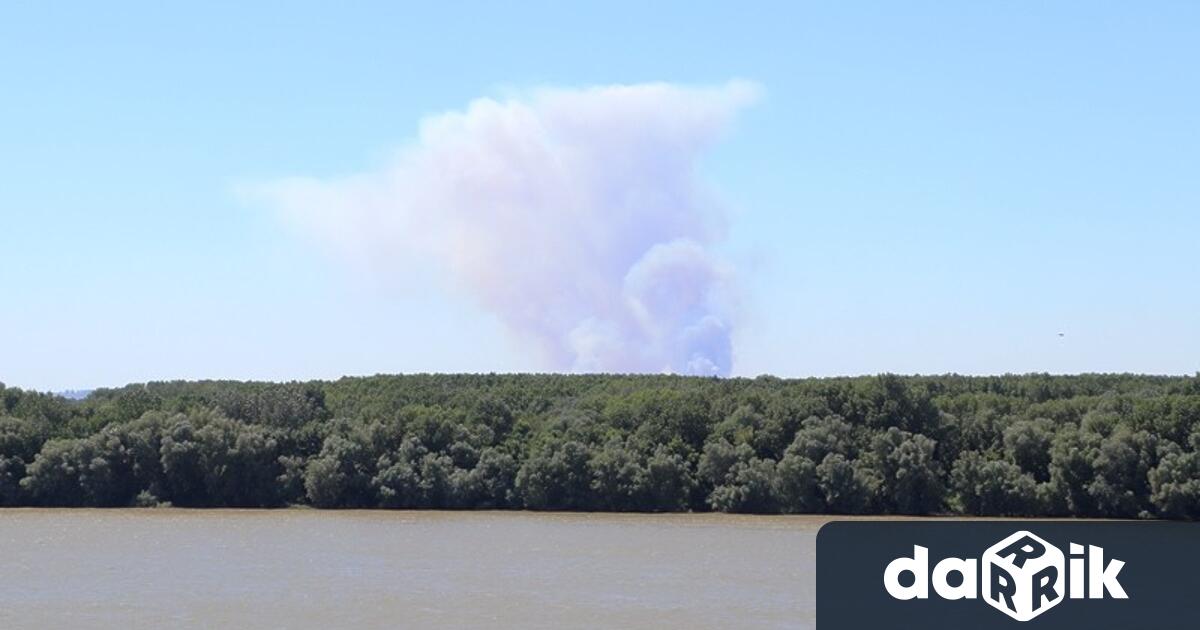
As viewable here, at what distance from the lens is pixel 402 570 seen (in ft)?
147

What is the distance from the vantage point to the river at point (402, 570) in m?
36.4

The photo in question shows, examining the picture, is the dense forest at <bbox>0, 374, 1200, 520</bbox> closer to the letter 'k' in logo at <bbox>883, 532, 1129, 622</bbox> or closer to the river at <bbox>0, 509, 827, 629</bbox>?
the river at <bbox>0, 509, 827, 629</bbox>

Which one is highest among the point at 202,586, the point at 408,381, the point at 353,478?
the point at 408,381

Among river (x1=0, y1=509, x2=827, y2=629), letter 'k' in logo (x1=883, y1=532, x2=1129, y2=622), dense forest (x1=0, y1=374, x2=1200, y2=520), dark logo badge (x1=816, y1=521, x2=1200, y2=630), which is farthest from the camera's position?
dense forest (x1=0, y1=374, x2=1200, y2=520)

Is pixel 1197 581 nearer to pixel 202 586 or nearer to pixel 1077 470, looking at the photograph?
pixel 1077 470

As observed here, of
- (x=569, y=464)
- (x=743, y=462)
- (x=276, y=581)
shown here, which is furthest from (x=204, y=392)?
(x=276, y=581)

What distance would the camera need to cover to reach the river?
36406 mm

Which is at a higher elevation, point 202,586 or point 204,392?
point 204,392

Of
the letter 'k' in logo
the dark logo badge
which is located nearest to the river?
A: the dark logo badge

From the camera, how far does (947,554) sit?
A: 46.7 metres

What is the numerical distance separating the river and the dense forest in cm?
281

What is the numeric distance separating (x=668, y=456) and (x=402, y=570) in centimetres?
2341

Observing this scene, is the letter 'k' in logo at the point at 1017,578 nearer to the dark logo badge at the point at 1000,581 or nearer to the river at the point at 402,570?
the dark logo badge at the point at 1000,581

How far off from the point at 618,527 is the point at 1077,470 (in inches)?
710
